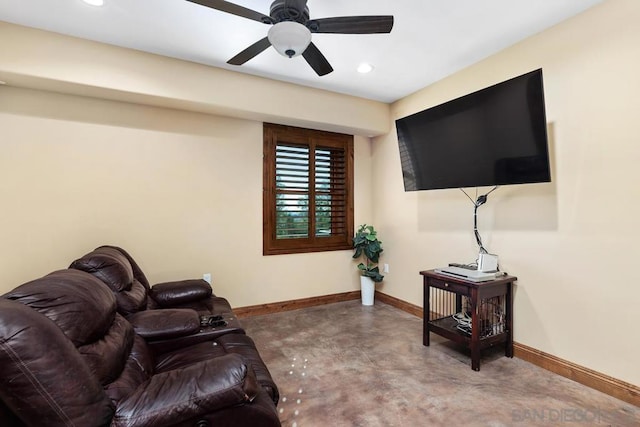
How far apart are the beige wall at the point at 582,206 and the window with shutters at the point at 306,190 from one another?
185 cm

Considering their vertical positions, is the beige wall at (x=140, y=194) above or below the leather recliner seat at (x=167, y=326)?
above

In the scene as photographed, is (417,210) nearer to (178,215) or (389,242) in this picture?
(389,242)

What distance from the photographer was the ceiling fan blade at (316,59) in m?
2.24

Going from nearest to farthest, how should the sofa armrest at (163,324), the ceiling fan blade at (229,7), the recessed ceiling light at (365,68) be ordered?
the ceiling fan blade at (229,7)
the sofa armrest at (163,324)
the recessed ceiling light at (365,68)

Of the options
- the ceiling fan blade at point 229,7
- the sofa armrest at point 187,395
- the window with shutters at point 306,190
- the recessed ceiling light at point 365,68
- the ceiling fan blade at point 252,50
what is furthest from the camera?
the window with shutters at point 306,190

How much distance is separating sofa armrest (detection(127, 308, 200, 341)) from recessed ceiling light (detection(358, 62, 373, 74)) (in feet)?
8.93

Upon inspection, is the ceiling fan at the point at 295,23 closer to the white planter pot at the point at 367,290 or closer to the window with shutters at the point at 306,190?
the window with shutters at the point at 306,190

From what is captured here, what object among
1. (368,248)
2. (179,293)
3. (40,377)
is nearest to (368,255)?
(368,248)

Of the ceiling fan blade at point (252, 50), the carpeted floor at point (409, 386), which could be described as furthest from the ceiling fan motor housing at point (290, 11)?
the carpeted floor at point (409, 386)

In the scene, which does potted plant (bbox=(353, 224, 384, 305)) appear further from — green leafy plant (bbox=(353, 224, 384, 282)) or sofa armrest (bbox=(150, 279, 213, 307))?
sofa armrest (bbox=(150, 279, 213, 307))

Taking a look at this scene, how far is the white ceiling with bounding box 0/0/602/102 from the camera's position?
7.37ft

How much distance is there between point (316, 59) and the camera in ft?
7.68

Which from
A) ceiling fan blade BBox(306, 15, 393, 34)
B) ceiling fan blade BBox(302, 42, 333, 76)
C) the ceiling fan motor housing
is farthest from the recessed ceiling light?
the ceiling fan motor housing

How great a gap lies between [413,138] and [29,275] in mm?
3821
